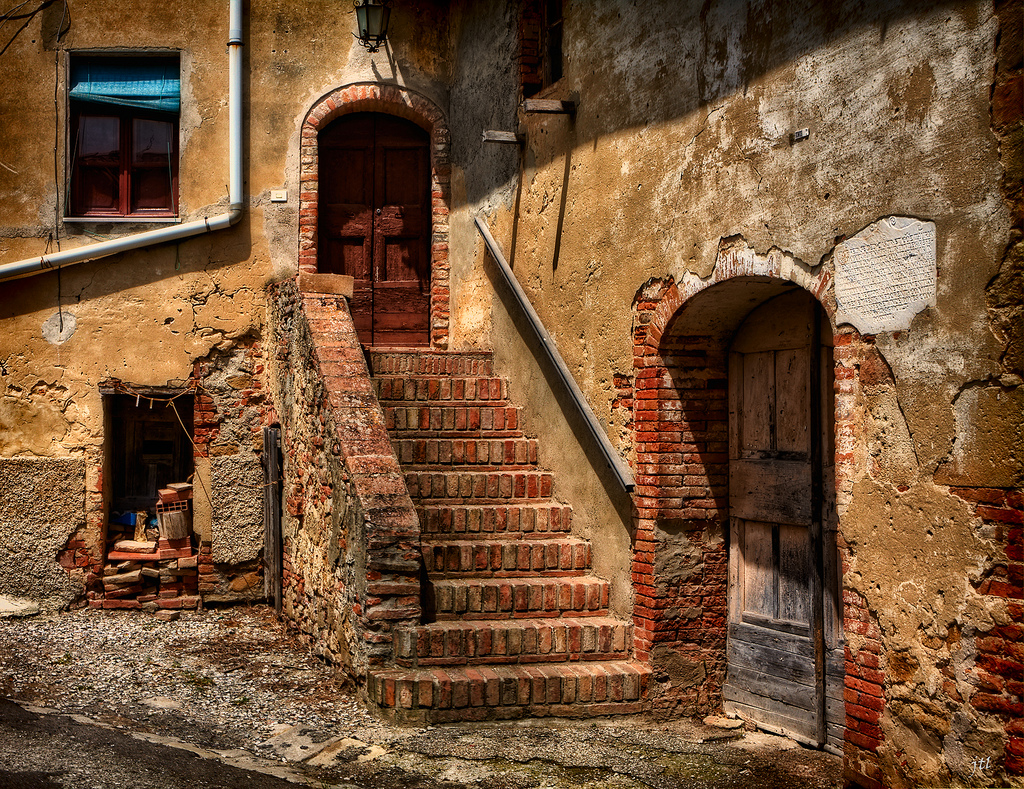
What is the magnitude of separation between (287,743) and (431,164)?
230 inches

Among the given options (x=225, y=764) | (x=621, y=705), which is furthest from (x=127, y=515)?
(x=621, y=705)

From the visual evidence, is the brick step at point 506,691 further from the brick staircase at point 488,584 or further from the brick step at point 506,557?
the brick step at point 506,557

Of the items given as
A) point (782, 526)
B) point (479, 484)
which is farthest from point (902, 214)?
point (479, 484)

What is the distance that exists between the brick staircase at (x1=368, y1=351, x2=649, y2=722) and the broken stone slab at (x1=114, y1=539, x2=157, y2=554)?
2.69 meters

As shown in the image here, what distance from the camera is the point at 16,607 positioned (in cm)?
835

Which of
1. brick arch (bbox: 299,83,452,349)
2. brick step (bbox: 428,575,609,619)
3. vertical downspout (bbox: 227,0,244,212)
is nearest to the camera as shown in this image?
brick step (bbox: 428,575,609,619)

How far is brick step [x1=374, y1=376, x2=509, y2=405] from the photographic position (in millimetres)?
7449

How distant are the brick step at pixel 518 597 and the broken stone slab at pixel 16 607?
4.18 metres

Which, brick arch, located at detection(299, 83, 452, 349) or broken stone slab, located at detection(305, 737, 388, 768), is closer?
broken stone slab, located at detection(305, 737, 388, 768)

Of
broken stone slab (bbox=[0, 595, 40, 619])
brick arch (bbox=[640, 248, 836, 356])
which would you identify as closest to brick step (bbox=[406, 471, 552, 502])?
brick arch (bbox=[640, 248, 836, 356])

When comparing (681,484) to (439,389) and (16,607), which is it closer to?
(439,389)

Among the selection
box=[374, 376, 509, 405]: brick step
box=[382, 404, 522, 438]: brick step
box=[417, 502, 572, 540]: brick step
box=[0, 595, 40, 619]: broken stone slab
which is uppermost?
box=[374, 376, 509, 405]: brick step

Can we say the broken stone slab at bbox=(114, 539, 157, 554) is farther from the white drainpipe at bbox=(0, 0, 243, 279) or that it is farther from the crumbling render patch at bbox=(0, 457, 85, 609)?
the white drainpipe at bbox=(0, 0, 243, 279)

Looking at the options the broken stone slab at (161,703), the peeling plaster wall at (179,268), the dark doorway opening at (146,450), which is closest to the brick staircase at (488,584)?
the broken stone slab at (161,703)
